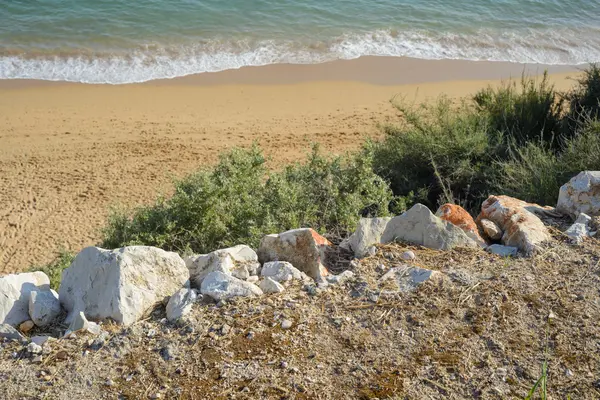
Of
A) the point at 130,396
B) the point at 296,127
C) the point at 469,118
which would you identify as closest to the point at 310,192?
the point at 469,118

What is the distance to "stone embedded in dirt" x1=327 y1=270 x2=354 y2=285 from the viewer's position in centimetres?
509

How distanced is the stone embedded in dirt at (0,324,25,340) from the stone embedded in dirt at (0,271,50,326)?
0.55ft

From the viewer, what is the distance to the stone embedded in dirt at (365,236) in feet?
18.4

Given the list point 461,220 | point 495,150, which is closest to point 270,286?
point 461,220

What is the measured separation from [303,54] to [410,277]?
1134 cm

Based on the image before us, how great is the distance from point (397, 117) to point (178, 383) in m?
9.34

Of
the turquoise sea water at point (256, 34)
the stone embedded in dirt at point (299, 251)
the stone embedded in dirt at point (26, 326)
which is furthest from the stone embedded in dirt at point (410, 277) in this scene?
the turquoise sea water at point (256, 34)

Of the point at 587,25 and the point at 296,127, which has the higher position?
the point at 587,25

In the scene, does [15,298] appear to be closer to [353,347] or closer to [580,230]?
[353,347]

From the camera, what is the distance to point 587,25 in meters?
18.7

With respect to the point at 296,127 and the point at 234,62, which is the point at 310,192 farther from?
the point at 234,62

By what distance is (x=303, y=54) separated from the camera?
15625 millimetres

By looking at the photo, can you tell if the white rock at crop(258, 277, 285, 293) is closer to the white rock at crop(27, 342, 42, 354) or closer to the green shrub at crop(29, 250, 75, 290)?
the white rock at crop(27, 342, 42, 354)

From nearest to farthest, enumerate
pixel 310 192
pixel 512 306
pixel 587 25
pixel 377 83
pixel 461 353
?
pixel 461 353
pixel 512 306
pixel 310 192
pixel 377 83
pixel 587 25
